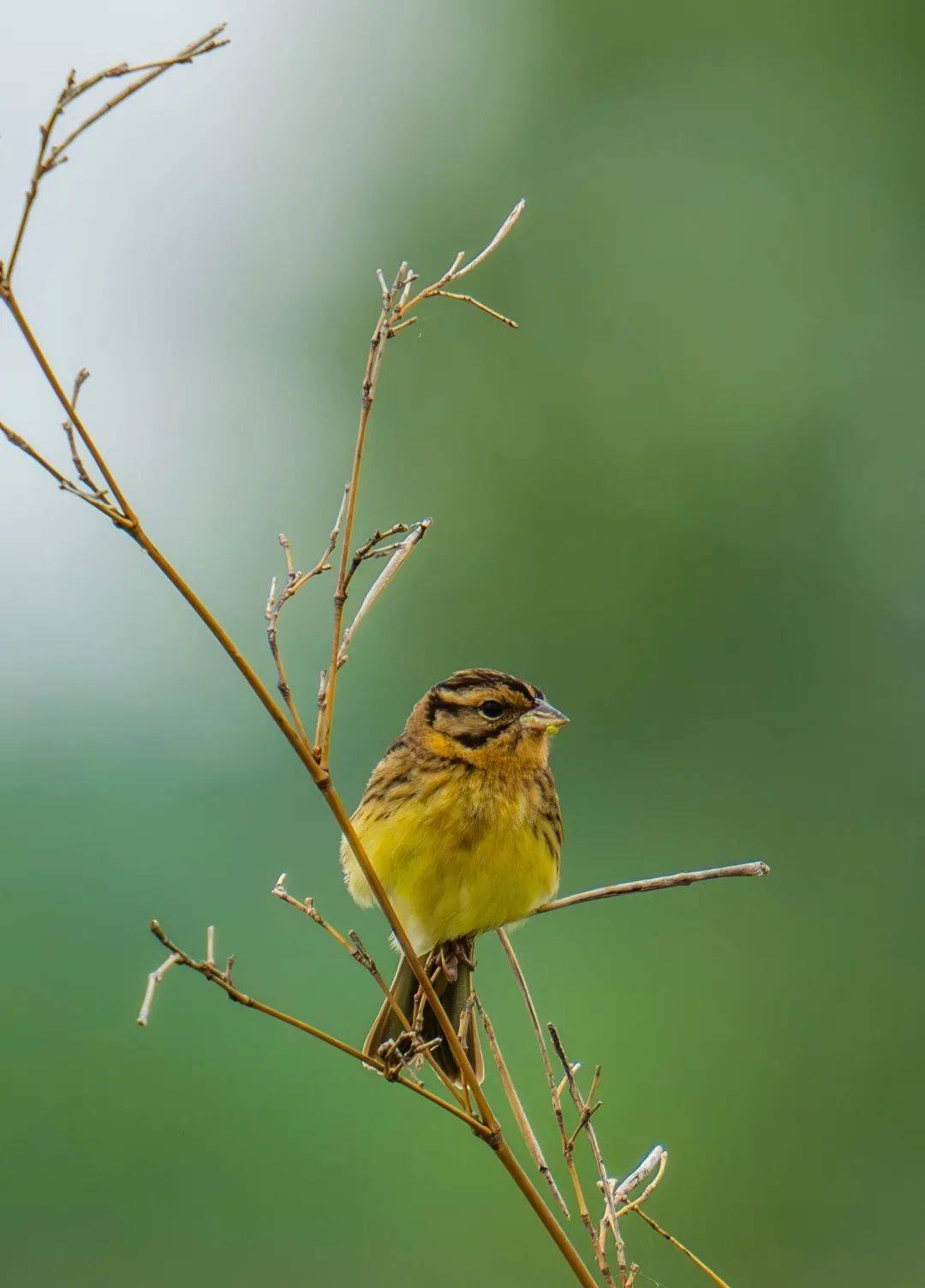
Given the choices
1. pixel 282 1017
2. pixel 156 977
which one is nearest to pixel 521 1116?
pixel 282 1017

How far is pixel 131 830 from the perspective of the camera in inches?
300

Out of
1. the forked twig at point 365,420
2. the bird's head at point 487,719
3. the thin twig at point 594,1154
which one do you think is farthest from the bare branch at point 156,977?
the bird's head at point 487,719

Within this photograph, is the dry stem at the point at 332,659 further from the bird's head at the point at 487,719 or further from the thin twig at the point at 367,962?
the bird's head at the point at 487,719

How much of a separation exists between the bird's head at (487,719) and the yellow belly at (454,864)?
11cm

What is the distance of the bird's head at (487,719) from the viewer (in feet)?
12.5

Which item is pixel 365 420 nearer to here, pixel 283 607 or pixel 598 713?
pixel 283 607

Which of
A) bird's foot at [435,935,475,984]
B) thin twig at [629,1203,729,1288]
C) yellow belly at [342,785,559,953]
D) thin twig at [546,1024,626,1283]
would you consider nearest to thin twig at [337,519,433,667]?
thin twig at [546,1024,626,1283]

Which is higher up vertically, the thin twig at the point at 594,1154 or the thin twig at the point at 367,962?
the thin twig at the point at 367,962

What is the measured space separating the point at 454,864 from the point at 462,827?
0.09 m

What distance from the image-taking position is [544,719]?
148 inches

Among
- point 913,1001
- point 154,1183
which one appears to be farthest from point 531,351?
point 154,1183

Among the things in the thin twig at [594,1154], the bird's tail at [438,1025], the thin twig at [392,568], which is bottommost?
the thin twig at [594,1154]

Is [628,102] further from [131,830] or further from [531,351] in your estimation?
[131,830]

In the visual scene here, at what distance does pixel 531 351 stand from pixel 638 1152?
773cm
